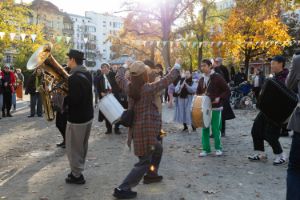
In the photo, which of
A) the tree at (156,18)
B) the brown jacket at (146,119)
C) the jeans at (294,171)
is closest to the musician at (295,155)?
the jeans at (294,171)

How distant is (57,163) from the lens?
282 inches

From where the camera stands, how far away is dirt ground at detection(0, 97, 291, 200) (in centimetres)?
531

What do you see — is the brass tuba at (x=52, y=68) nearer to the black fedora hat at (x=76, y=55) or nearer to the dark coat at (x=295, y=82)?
the black fedora hat at (x=76, y=55)

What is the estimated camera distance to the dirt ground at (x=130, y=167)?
5312 mm

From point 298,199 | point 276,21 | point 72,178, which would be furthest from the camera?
point 276,21

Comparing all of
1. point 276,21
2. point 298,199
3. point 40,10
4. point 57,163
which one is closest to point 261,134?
point 298,199

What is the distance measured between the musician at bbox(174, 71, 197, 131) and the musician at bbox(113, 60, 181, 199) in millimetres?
5889

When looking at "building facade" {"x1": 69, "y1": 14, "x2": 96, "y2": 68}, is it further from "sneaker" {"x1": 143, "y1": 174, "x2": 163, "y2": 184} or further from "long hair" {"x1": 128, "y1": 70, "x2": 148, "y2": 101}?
"long hair" {"x1": 128, "y1": 70, "x2": 148, "y2": 101}

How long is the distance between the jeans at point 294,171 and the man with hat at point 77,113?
116 inches

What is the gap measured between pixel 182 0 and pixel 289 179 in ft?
98.3

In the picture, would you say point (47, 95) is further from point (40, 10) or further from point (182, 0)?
point (40, 10)

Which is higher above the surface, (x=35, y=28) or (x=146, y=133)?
(x=35, y=28)

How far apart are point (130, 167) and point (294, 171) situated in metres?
3.37

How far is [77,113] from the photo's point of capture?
559 centimetres
